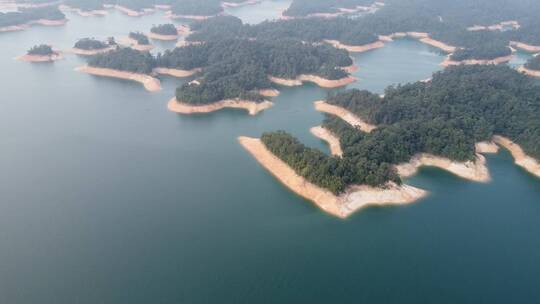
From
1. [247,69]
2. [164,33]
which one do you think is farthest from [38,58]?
[247,69]

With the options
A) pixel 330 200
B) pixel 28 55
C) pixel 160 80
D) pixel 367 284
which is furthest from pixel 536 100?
pixel 28 55

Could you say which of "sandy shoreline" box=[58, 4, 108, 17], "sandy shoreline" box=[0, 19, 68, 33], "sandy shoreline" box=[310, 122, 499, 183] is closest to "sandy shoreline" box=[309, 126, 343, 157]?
"sandy shoreline" box=[310, 122, 499, 183]

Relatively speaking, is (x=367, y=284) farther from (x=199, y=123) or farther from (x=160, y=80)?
(x=160, y=80)

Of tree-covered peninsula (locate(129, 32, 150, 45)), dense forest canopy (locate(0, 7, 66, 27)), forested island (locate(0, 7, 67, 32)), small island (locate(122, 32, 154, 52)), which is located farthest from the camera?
dense forest canopy (locate(0, 7, 66, 27))

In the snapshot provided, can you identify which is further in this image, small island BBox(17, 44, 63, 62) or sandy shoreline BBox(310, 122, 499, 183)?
small island BBox(17, 44, 63, 62)

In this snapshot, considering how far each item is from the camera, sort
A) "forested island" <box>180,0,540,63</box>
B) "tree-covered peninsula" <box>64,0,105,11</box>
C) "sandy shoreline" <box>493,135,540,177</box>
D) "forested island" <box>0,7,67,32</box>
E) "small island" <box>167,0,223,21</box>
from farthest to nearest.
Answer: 1. "tree-covered peninsula" <box>64,0,105,11</box>
2. "small island" <box>167,0,223,21</box>
3. "forested island" <box>0,7,67,32</box>
4. "forested island" <box>180,0,540,63</box>
5. "sandy shoreline" <box>493,135,540,177</box>

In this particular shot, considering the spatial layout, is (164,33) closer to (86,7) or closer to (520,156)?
(86,7)

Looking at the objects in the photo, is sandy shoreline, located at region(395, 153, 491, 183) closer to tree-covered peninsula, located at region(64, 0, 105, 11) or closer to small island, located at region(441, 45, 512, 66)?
small island, located at region(441, 45, 512, 66)
